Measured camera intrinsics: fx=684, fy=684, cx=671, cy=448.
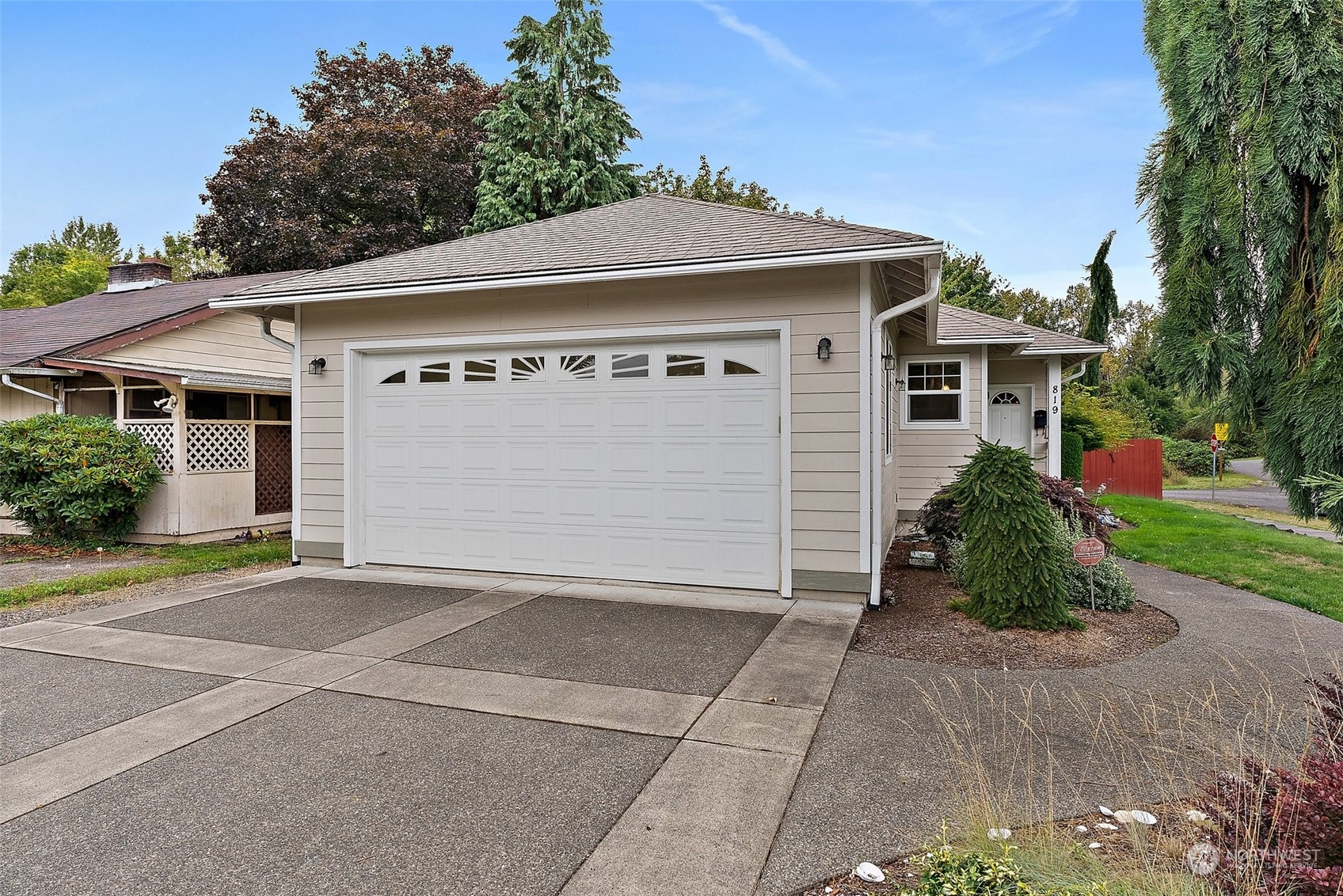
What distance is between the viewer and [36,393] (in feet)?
32.8

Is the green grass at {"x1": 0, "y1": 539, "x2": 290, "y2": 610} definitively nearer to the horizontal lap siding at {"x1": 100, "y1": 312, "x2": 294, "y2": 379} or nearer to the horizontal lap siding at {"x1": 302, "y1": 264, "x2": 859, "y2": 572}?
the horizontal lap siding at {"x1": 100, "y1": 312, "x2": 294, "y2": 379}

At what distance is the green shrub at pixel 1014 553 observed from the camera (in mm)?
5035

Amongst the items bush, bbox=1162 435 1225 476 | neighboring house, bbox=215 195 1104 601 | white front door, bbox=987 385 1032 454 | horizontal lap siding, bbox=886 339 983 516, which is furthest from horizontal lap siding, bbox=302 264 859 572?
bush, bbox=1162 435 1225 476

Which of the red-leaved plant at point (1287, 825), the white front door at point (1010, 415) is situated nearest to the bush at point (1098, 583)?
the red-leaved plant at point (1287, 825)

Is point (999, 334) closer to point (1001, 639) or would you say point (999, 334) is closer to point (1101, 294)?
point (1001, 639)

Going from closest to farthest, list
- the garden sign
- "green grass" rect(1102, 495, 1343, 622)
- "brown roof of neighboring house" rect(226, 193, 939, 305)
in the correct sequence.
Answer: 1. the garden sign
2. "brown roof of neighboring house" rect(226, 193, 939, 305)
3. "green grass" rect(1102, 495, 1343, 622)

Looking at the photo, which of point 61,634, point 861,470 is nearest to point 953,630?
point 861,470

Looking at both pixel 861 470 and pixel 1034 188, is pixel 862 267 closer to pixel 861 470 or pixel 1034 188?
pixel 861 470

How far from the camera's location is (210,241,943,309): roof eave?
5.40 m

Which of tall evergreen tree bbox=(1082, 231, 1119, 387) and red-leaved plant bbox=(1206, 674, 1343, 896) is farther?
tall evergreen tree bbox=(1082, 231, 1119, 387)

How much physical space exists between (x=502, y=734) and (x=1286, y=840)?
9.61 feet

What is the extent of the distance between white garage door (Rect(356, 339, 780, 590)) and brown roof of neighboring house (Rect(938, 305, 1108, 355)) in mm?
5105

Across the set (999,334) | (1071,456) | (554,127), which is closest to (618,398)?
(999,334)

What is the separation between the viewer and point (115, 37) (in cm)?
1100
